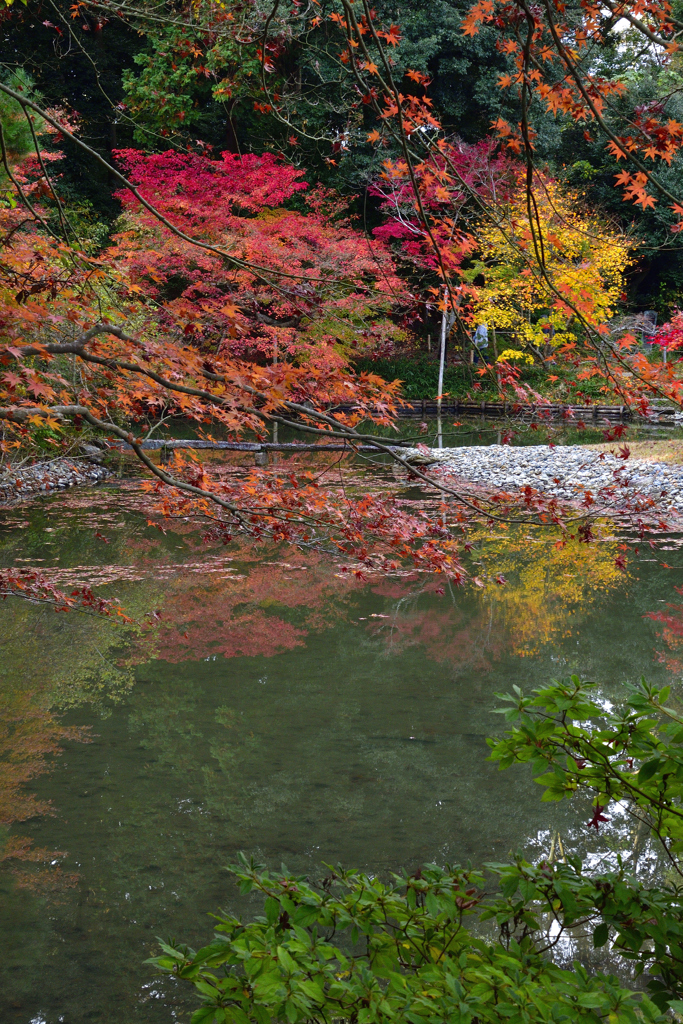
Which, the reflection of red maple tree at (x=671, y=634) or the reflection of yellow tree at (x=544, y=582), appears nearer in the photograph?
the reflection of red maple tree at (x=671, y=634)

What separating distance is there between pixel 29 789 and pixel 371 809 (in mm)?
1643

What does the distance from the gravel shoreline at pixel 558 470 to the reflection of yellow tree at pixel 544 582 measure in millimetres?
1547

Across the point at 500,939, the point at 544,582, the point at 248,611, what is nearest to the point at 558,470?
the point at 544,582

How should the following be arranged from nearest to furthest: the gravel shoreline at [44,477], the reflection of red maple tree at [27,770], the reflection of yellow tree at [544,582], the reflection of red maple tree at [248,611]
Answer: the reflection of red maple tree at [27,770]
the reflection of red maple tree at [248,611]
the reflection of yellow tree at [544,582]
the gravel shoreline at [44,477]

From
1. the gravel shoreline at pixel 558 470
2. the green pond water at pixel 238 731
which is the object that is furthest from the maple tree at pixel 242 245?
the green pond water at pixel 238 731

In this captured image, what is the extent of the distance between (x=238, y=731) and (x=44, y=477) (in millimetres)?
6957

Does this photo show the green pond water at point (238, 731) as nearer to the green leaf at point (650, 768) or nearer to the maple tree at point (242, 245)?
the green leaf at point (650, 768)

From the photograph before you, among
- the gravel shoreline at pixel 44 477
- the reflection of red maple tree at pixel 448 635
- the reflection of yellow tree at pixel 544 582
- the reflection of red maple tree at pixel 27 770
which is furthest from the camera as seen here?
the gravel shoreline at pixel 44 477

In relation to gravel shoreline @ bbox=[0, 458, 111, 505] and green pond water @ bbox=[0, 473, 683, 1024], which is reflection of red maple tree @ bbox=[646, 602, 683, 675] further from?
gravel shoreline @ bbox=[0, 458, 111, 505]

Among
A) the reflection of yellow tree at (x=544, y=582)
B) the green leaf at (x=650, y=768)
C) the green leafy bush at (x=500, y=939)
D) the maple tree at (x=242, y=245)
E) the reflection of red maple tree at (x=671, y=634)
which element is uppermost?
the maple tree at (x=242, y=245)

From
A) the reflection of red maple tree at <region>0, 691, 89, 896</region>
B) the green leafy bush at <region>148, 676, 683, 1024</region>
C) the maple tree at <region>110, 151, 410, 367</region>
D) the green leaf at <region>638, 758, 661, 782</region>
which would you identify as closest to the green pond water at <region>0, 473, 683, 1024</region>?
the reflection of red maple tree at <region>0, 691, 89, 896</region>

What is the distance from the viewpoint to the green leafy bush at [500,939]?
142cm

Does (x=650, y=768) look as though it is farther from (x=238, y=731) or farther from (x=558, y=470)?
(x=558, y=470)

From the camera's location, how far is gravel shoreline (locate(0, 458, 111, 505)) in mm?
9398
